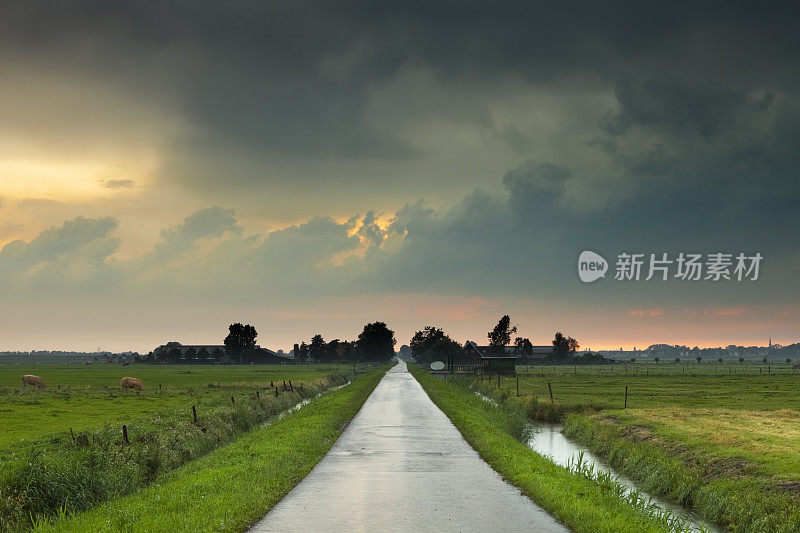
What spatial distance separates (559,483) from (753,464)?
9.73m

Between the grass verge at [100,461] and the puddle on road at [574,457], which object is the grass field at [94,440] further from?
the puddle on road at [574,457]

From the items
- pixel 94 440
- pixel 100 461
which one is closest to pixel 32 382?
pixel 94 440

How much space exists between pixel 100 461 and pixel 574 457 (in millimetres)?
19743

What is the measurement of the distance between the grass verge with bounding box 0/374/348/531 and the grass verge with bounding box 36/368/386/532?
1544 millimetres

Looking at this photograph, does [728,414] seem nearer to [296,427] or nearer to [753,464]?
[753,464]

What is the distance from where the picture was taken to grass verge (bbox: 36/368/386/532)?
1321 centimetres

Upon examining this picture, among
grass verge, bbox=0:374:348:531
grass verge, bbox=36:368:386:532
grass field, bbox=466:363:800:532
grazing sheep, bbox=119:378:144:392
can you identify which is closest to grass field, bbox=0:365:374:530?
grass verge, bbox=0:374:348:531

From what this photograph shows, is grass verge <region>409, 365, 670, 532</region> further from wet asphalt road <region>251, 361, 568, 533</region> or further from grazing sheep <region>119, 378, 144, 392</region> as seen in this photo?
grazing sheep <region>119, 378, 144, 392</region>

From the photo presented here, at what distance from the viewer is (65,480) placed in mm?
18094

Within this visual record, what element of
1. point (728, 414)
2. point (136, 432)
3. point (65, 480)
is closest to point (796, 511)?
point (65, 480)

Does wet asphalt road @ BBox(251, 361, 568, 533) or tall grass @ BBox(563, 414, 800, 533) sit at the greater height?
wet asphalt road @ BBox(251, 361, 568, 533)

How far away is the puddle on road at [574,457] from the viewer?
738 inches

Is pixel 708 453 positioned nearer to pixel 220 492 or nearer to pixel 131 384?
pixel 220 492

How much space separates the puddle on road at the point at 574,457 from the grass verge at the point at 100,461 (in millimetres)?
15419
